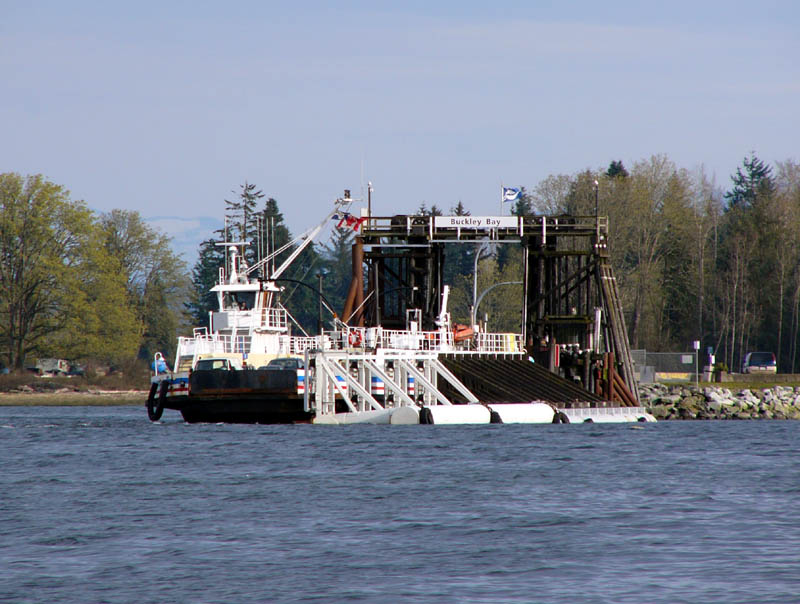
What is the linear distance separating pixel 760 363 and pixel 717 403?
24805mm

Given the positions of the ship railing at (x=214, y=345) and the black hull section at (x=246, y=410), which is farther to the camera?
the ship railing at (x=214, y=345)

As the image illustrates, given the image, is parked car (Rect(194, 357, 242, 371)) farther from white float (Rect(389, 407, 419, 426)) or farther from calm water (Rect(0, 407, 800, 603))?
calm water (Rect(0, 407, 800, 603))

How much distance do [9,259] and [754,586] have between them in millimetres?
83420

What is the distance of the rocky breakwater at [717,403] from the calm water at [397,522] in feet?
82.1

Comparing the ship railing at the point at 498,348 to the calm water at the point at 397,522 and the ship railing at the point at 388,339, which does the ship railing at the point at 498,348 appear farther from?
the calm water at the point at 397,522

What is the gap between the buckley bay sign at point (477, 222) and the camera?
65562 mm

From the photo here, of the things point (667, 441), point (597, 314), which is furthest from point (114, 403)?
point (667, 441)

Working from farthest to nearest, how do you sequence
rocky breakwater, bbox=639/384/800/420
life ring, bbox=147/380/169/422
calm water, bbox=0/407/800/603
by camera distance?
rocky breakwater, bbox=639/384/800/420 < life ring, bbox=147/380/169/422 < calm water, bbox=0/407/800/603

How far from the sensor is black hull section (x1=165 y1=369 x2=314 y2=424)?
51.4m

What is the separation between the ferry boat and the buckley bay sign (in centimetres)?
645

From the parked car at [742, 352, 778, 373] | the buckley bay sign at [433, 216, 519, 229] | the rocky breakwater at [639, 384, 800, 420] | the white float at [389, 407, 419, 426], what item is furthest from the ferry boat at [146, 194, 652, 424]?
the parked car at [742, 352, 778, 373]

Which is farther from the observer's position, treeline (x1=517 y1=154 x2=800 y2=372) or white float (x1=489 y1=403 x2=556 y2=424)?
treeline (x1=517 y1=154 x2=800 y2=372)

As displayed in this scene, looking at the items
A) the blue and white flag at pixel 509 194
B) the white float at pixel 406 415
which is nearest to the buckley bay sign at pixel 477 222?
the blue and white flag at pixel 509 194

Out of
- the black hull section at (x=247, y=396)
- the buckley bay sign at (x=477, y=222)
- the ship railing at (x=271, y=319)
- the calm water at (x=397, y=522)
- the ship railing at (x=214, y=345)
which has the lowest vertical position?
the calm water at (x=397, y=522)
